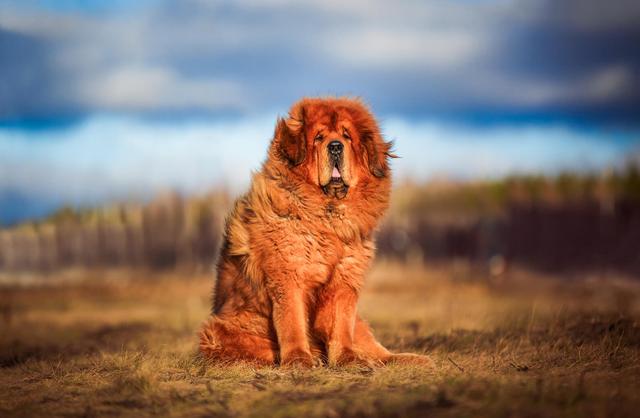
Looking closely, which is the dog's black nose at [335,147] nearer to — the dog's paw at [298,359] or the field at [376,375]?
the dog's paw at [298,359]

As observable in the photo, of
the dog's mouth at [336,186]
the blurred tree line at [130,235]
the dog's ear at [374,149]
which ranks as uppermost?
the dog's ear at [374,149]

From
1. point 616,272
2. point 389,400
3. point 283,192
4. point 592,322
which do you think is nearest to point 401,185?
point 616,272

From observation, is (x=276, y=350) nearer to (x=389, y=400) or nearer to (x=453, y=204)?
(x=389, y=400)

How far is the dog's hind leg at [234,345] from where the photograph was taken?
7.23 m

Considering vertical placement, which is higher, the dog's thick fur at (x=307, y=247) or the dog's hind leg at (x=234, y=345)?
the dog's thick fur at (x=307, y=247)

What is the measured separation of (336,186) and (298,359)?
1.71 meters

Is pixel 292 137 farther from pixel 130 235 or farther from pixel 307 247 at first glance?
pixel 130 235

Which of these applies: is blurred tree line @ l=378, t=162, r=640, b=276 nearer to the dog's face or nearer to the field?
the field

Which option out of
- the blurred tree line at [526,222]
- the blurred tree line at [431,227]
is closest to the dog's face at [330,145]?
the blurred tree line at [526,222]

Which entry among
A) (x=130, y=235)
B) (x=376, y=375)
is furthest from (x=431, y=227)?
(x=376, y=375)

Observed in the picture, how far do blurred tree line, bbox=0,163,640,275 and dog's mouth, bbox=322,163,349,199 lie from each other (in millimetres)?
19004

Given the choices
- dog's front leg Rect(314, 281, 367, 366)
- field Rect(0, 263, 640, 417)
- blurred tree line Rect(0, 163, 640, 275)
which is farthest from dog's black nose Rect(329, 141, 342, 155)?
blurred tree line Rect(0, 163, 640, 275)

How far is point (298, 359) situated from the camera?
683cm

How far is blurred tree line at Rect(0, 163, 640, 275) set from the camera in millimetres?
26562
